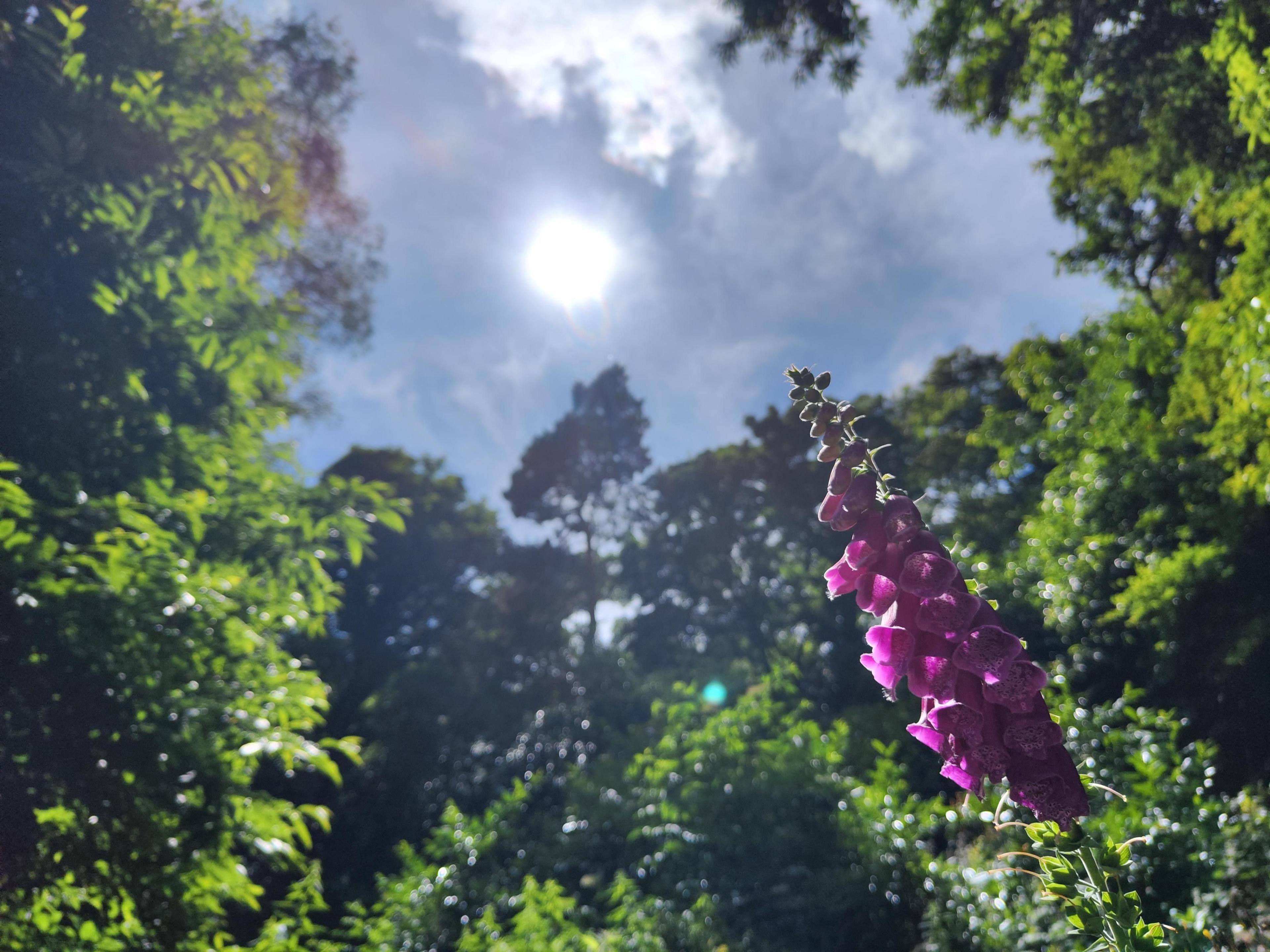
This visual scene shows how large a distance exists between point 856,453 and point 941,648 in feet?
1.51

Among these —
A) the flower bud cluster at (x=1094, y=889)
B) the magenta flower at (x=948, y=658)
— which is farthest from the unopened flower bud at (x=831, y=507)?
the flower bud cluster at (x=1094, y=889)

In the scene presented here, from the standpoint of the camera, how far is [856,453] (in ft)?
4.98

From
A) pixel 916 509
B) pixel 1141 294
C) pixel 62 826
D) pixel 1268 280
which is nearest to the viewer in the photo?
pixel 916 509

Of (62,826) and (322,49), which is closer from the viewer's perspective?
(62,826)

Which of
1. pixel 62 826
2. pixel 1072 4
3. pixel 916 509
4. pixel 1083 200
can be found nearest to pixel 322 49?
pixel 1072 4

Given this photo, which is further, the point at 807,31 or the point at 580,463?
the point at 580,463

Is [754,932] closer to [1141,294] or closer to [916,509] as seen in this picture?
[916,509]

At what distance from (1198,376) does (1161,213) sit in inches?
233

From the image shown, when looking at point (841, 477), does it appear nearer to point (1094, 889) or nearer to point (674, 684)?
point (1094, 889)

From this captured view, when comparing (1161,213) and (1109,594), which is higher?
(1161,213)

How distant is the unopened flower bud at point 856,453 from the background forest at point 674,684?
0.36 m

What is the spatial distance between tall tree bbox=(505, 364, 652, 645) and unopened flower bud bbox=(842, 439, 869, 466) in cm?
2525

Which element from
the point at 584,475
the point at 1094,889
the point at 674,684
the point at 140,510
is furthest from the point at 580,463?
the point at 1094,889

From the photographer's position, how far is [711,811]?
5938 mm
